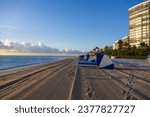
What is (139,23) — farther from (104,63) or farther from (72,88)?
(72,88)

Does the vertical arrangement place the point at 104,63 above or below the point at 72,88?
above

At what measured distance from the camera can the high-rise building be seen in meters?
157

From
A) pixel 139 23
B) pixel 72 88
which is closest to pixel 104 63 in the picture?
pixel 72 88

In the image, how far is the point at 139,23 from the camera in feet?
549

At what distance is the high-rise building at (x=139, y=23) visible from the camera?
157125 mm

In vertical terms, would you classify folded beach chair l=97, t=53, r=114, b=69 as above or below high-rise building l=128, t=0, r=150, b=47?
below

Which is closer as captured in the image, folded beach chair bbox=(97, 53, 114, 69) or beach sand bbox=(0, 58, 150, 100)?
beach sand bbox=(0, 58, 150, 100)

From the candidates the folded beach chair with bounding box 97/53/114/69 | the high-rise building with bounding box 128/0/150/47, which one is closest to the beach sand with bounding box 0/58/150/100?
the folded beach chair with bounding box 97/53/114/69

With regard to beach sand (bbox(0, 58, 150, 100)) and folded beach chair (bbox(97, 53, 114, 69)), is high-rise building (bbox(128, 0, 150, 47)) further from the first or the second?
beach sand (bbox(0, 58, 150, 100))

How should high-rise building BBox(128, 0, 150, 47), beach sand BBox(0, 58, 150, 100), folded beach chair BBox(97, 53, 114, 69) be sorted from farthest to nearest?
high-rise building BBox(128, 0, 150, 47), folded beach chair BBox(97, 53, 114, 69), beach sand BBox(0, 58, 150, 100)

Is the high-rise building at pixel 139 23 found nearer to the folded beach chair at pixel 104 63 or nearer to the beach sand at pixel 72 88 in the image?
the folded beach chair at pixel 104 63

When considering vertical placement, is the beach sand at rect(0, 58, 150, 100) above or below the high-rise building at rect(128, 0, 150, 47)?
below

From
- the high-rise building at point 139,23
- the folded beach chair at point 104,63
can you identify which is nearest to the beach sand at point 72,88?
the folded beach chair at point 104,63

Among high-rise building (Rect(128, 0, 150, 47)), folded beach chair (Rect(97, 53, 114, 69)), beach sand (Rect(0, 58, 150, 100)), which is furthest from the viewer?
high-rise building (Rect(128, 0, 150, 47))
